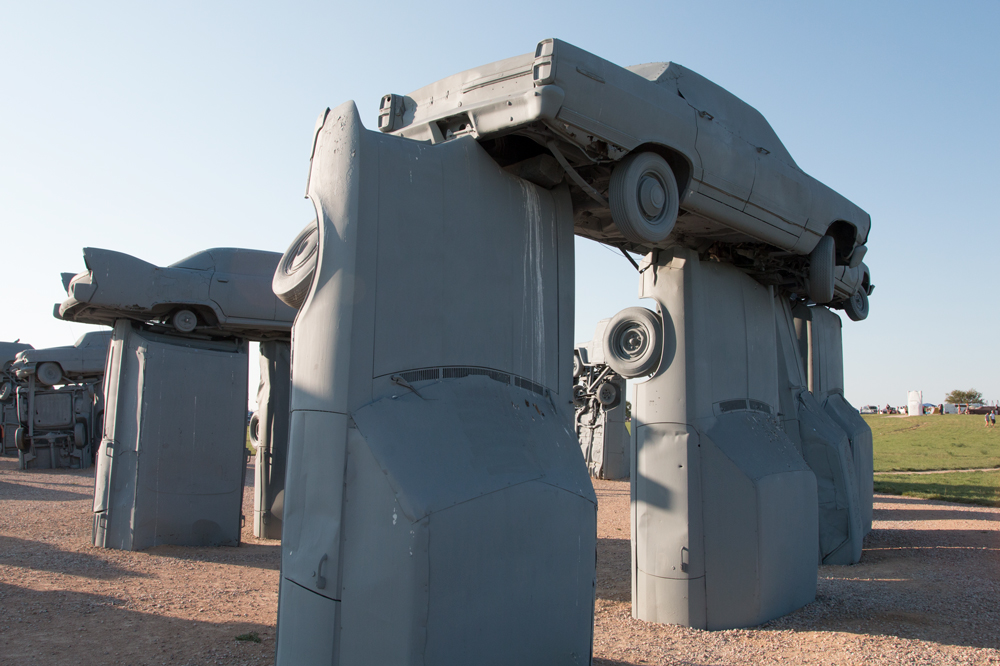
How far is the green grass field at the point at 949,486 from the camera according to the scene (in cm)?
1499

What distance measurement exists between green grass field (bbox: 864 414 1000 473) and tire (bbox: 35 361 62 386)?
22.9m

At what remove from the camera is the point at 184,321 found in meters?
9.16

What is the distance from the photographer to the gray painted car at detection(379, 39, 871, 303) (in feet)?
14.0

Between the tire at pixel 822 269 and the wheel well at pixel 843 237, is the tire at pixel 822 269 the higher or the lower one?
the lower one

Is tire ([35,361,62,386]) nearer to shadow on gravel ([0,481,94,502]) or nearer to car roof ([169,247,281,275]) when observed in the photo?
shadow on gravel ([0,481,94,502])

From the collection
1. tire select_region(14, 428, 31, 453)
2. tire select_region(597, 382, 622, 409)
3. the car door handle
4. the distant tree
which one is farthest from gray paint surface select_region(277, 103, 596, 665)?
the distant tree

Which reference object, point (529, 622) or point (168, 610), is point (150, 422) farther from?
point (529, 622)

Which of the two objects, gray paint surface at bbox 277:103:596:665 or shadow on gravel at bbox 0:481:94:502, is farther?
shadow on gravel at bbox 0:481:94:502

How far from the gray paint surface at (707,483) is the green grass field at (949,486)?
1062 cm

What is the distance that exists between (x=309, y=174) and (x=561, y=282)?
1.77m

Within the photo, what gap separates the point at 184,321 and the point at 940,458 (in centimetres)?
2300

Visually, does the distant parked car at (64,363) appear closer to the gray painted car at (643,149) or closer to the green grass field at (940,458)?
the gray painted car at (643,149)

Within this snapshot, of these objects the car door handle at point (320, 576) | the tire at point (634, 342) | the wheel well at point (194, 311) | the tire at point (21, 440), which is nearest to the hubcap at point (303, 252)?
the car door handle at point (320, 576)

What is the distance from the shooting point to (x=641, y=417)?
20.7 feet
